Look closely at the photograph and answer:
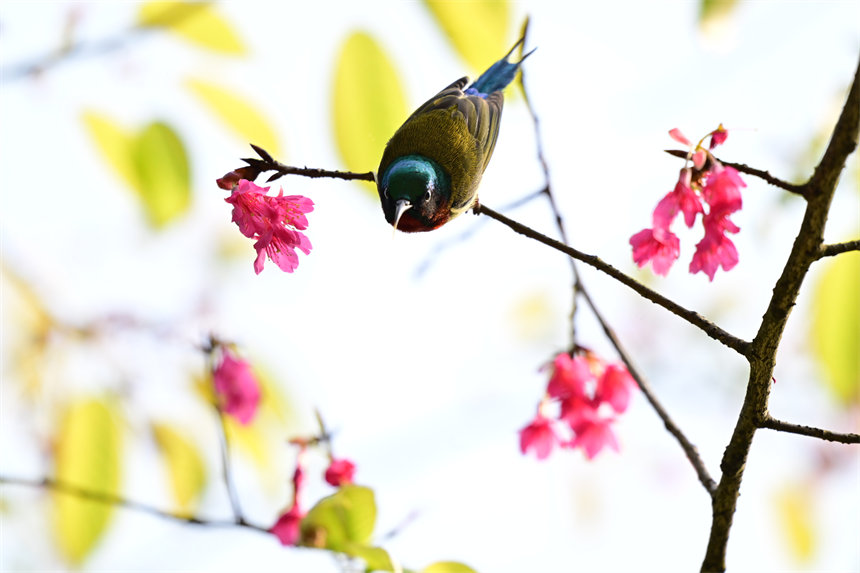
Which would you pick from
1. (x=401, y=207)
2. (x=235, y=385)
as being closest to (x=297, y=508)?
Answer: (x=235, y=385)

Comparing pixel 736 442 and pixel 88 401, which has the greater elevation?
pixel 88 401

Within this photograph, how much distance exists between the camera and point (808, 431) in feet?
4.32

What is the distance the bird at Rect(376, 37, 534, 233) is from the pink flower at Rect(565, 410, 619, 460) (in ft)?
2.50

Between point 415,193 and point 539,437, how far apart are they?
30.6 inches

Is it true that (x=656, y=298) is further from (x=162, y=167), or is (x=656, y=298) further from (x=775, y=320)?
(x=162, y=167)

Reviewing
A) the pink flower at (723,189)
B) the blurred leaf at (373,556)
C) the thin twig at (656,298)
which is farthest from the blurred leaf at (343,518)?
the pink flower at (723,189)

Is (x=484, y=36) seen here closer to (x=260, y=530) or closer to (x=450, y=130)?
(x=450, y=130)

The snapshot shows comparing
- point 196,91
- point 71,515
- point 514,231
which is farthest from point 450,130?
point 71,515

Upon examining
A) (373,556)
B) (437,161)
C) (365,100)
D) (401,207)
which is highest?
(437,161)

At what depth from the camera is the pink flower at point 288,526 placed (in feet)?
6.43

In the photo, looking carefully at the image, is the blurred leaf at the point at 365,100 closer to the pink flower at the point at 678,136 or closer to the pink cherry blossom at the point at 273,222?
the pink cherry blossom at the point at 273,222

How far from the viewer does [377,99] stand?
1.84 metres

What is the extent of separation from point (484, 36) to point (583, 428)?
3.54 ft

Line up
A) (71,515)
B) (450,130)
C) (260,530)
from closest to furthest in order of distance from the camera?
(260,530) < (71,515) < (450,130)
